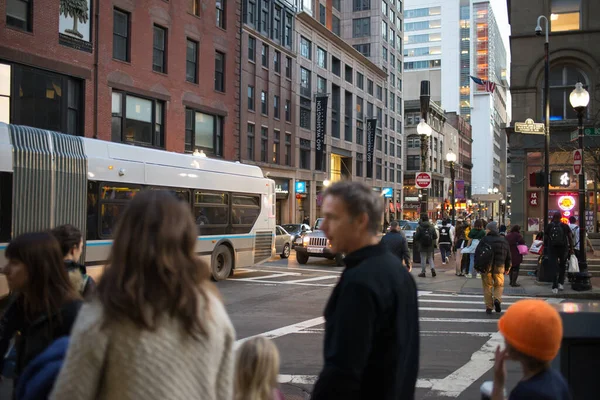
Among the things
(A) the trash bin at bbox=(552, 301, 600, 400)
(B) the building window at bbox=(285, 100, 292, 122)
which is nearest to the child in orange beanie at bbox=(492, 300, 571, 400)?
(A) the trash bin at bbox=(552, 301, 600, 400)

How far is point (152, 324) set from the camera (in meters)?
2.23

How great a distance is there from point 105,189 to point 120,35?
1677 centimetres

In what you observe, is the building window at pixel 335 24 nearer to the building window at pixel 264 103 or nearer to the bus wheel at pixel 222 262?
the building window at pixel 264 103

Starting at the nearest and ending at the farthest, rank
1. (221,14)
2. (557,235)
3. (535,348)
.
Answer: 1. (535,348)
2. (557,235)
3. (221,14)

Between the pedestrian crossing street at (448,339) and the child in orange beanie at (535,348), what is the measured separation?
4317 mm

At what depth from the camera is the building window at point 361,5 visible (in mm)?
71812

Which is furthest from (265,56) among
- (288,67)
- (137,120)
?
(137,120)

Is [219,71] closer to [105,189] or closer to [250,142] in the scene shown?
[250,142]

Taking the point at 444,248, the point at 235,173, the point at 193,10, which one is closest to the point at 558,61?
the point at 444,248

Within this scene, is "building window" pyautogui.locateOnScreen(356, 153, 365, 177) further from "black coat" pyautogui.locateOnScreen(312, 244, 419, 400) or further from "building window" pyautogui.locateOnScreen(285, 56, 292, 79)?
"black coat" pyautogui.locateOnScreen(312, 244, 419, 400)

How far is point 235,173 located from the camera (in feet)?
62.4

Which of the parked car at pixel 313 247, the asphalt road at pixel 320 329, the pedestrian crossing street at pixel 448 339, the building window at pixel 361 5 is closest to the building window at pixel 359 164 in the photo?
the building window at pixel 361 5

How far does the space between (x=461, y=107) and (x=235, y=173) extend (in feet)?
443

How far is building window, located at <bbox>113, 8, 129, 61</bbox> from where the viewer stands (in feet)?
93.1
